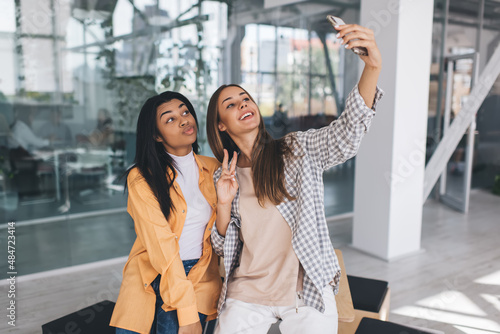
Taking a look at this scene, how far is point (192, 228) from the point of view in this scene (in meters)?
1.87

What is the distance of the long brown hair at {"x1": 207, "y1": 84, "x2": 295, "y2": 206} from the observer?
167 centimetres

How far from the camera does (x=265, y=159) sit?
5.64ft

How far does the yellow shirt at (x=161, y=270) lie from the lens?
5.58ft

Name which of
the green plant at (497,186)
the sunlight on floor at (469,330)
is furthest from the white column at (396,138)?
the green plant at (497,186)

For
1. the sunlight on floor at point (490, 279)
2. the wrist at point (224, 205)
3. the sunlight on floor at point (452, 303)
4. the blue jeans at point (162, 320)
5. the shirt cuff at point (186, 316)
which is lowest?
the sunlight on floor at point (490, 279)

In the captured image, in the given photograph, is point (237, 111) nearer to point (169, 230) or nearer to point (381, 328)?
point (169, 230)

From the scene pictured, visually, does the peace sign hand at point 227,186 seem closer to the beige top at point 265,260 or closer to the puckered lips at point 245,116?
the beige top at point 265,260

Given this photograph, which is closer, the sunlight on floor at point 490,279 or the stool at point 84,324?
the stool at point 84,324

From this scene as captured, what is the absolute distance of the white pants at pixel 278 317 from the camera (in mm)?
1604

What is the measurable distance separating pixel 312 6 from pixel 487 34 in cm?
325

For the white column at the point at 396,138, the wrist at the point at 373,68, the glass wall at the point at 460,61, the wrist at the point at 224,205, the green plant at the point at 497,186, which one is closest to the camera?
the wrist at the point at 373,68

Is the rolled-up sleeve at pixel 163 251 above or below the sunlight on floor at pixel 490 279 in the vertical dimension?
above

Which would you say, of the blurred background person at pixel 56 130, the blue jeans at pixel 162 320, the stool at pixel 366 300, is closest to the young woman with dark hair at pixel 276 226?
the blue jeans at pixel 162 320

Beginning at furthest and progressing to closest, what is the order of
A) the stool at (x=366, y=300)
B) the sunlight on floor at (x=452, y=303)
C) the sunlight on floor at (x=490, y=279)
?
the sunlight on floor at (x=490, y=279) < the sunlight on floor at (x=452, y=303) < the stool at (x=366, y=300)
